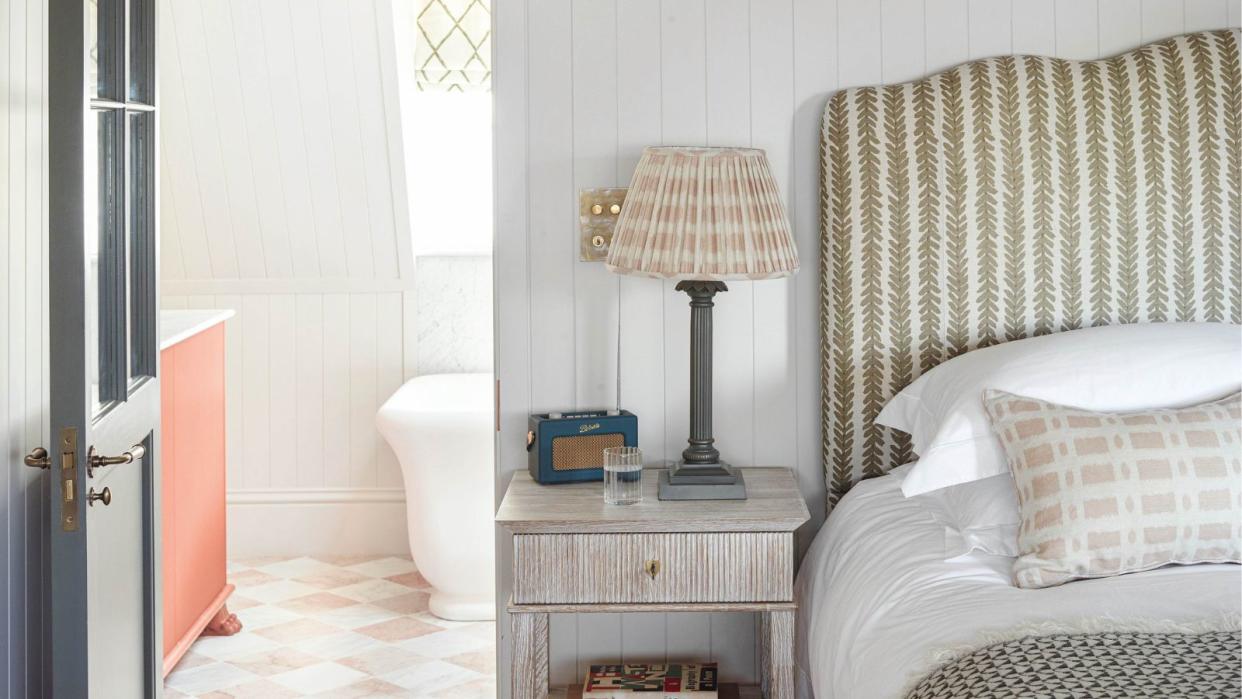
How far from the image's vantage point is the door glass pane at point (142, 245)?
7.41 feet

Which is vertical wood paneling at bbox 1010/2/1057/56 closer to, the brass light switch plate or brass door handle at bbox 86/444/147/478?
the brass light switch plate

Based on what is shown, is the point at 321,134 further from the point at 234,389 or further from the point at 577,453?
the point at 577,453

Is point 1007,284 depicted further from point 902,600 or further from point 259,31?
point 259,31

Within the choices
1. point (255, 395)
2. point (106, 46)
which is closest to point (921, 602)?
point (106, 46)

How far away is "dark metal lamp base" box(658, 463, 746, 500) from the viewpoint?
7.37ft

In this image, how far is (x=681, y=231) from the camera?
213 cm

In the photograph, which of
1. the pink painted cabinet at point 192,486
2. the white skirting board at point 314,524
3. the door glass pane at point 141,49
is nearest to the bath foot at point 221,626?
the pink painted cabinet at point 192,486

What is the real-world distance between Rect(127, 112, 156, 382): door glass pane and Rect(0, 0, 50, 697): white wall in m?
0.16

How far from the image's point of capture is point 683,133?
251cm

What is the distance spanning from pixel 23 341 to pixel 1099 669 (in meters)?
1.70

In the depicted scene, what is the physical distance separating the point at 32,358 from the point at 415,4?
2192 millimetres

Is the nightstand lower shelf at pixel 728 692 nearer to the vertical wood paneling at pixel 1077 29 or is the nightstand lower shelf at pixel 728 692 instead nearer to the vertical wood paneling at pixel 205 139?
the vertical wood paneling at pixel 1077 29

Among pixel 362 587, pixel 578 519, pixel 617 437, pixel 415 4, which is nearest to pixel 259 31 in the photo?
pixel 415 4

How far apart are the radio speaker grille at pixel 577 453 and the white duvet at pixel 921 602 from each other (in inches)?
18.6
